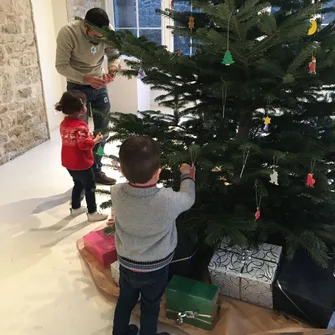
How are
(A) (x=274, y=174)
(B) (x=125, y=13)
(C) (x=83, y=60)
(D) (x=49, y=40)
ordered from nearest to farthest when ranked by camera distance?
(A) (x=274, y=174) → (C) (x=83, y=60) → (D) (x=49, y=40) → (B) (x=125, y=13)

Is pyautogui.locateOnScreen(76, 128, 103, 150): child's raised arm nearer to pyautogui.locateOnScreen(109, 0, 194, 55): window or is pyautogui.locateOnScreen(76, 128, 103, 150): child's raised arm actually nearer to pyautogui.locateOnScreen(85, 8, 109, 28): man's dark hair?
pyautogui.locateOnScreen(85, 8, 109, 28): man's dark hair

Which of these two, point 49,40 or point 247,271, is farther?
point 49,40

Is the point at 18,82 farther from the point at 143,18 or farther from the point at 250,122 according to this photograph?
the point at 250,122

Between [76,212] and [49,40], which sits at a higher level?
[49,40]

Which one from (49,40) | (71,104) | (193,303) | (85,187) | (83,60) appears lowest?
(193,303)

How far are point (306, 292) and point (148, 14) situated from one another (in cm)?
425

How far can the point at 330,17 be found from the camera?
1600 mm

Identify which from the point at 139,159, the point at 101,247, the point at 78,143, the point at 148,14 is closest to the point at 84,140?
the point at 78,143

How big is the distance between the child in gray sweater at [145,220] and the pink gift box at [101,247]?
49cm

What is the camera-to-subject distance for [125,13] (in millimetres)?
4930

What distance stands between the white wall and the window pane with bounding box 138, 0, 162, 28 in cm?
126

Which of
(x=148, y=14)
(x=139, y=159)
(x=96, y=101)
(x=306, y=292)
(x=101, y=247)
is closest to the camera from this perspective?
Answer: (x=139, y=159)

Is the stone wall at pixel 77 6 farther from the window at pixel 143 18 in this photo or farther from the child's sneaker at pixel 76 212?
the child's sneaker at pixel 76 212

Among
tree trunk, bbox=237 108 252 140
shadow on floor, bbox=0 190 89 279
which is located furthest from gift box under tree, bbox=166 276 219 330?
shadow on floor, bbox=0 190 89 279
